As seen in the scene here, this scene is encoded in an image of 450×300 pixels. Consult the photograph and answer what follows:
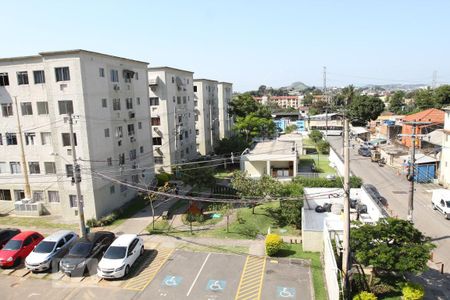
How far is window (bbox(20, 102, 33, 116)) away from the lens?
30.4 m

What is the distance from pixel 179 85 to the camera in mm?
48406

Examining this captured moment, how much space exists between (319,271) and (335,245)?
1.91m

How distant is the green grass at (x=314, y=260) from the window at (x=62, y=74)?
21.4 meters

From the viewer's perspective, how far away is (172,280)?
19438 mm

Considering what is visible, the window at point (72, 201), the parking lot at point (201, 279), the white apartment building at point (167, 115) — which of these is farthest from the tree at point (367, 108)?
the window at point (72, 201)

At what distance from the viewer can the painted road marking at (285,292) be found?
1747 centimetres

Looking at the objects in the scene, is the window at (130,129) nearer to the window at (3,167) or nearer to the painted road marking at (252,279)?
the window at (3,167)

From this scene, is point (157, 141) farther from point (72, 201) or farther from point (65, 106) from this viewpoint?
point (65, 106)

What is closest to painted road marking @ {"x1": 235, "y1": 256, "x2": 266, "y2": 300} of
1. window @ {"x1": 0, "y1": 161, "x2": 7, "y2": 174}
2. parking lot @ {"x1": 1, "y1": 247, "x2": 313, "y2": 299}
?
parking lot @ {"x1": 1, "y1": 247, "x2": 313, "y2": 299}

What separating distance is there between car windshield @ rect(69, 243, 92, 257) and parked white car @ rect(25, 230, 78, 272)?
1.27 metres

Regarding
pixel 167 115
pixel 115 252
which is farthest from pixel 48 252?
pixel 167 115

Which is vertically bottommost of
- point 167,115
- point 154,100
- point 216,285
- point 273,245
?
point 216,285

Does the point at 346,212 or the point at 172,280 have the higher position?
the point at 346,212

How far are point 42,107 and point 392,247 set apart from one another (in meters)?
29.0
